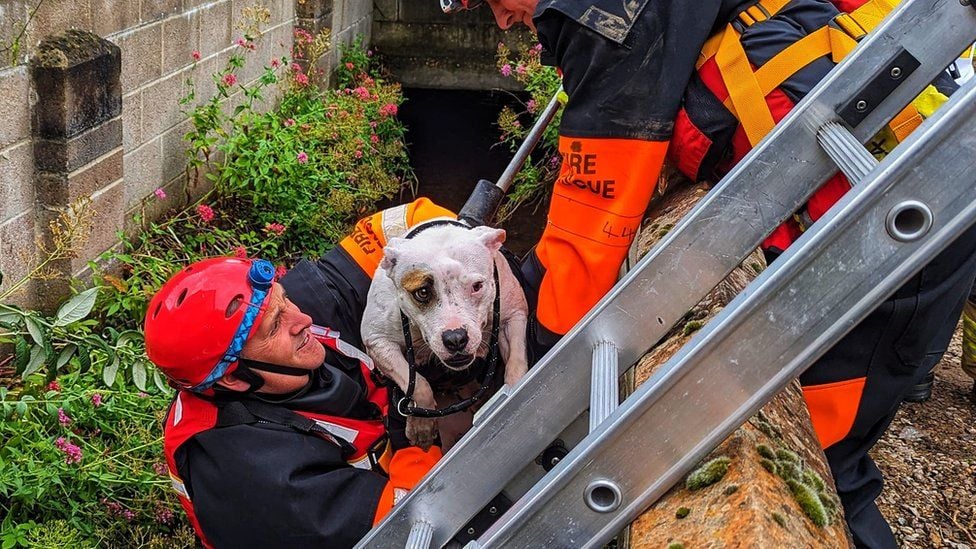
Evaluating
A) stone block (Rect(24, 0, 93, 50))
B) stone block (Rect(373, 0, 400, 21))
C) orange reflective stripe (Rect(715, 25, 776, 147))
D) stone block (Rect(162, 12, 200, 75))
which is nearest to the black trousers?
orange reflective stripe (Rect(715, 25, 776, 147))

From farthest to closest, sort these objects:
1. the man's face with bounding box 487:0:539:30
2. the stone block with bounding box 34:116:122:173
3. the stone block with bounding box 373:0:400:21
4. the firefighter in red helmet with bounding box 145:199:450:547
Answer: the stone block with bounding box 373:0:400:21 → the stone block with bounding box 34:116:122:173 → the man's face with bounding box 487:0:539:30 → the firefighter in red helmet with bounding box 145:199:450:547

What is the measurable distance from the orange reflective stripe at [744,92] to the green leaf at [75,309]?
9.41ft

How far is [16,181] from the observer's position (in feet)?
14.6

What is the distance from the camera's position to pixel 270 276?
305 cm

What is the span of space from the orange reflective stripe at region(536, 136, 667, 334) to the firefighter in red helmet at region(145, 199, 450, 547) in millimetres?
776

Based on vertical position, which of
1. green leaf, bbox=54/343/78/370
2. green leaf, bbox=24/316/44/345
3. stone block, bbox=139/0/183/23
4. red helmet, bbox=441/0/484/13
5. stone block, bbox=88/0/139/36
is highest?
red helmet, bbox=441/0/484/13

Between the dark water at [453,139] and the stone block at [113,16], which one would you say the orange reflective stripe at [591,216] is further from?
the dark water at [453,139]

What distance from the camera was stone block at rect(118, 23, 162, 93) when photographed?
5348 mm

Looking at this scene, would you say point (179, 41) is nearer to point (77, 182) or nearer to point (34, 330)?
point (77, 182)

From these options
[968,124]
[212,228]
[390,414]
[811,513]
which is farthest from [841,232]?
[212,228]

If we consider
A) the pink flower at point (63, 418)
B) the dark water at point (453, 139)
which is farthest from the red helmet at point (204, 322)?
the dark water at point (453, 139)

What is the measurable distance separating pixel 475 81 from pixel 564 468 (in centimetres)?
886

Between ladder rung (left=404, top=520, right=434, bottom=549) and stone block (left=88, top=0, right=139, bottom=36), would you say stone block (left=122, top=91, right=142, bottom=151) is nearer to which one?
stone block (left=88, top=0, right=139, bottom=36)

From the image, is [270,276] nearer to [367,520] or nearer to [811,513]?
[367,520]
